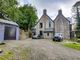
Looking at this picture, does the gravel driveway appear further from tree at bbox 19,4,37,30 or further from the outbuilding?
tree at bbox 19,4,37,30

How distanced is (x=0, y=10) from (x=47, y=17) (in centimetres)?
2248

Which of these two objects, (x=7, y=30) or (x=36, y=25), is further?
(x=36, y=25)

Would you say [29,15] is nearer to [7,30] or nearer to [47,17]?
[47,17]

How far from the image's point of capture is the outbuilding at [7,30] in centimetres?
2595

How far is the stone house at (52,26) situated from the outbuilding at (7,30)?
59.5 feet

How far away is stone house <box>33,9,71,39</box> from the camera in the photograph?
49125mm

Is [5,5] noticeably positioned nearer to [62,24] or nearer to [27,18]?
[27,18]

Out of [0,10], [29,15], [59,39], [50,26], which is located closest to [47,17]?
[50,26]

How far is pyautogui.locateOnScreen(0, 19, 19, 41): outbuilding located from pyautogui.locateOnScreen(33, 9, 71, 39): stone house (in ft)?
59.5

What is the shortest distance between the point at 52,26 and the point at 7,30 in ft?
81.1

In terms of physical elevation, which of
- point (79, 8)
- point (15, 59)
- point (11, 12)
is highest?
point (79, 8)

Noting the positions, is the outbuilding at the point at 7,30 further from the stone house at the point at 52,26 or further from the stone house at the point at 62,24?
the stone house at the point at 62,24

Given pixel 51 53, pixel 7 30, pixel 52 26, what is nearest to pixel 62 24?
pixel 52 26

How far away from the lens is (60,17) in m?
49.5
